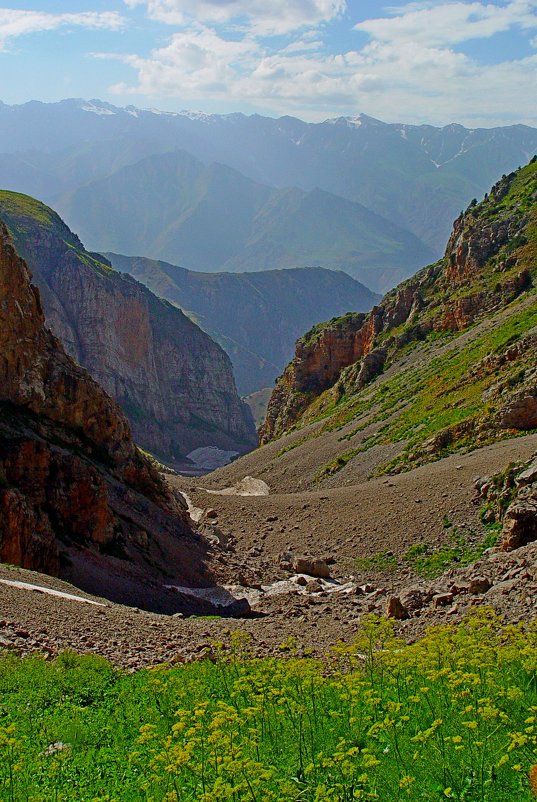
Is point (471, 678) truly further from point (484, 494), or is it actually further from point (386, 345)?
point (386, 345)

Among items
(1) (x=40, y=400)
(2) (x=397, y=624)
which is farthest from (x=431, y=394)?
(2) (x=397, y=624)

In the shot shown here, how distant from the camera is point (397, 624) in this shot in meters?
18.6

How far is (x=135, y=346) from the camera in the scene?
152 meters

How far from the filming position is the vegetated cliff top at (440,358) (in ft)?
148

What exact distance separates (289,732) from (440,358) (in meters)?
56.2

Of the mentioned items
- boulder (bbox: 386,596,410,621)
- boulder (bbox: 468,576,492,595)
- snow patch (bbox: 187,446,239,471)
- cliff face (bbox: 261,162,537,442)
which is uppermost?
cliff face (bbox: 261,162,537,442)

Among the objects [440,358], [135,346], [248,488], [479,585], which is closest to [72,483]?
[479,585]

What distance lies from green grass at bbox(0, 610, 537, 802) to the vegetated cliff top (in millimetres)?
31197

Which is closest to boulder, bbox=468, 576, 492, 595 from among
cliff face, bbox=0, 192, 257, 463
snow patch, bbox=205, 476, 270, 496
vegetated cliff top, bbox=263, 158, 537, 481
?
vegetated cliff top, bbox=263, 158, 537, 481

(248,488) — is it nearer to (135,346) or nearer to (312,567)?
(312,567)

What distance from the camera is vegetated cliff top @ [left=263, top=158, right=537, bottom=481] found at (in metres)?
45.1

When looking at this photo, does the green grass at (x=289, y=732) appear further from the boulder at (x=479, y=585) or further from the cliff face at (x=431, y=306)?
the cliff face at (x=431, y=306)

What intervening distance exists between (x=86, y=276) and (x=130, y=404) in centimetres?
2408

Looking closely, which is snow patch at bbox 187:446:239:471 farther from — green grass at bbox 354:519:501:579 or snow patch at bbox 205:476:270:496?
green grass at bbox 354:519:501:579
